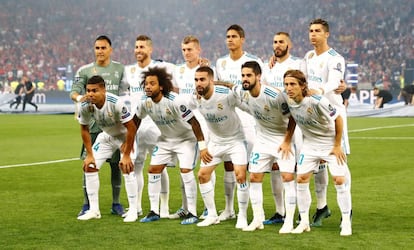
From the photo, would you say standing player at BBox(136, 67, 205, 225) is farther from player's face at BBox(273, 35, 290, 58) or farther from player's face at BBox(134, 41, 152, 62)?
player's face at BBox(273, 35, 290, 58)

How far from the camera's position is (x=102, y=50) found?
33.4ft

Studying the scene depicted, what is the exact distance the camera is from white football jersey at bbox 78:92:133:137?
9.62 metres

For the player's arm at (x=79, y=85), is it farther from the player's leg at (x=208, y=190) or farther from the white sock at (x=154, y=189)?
the player's leg at (x=208, y=190)

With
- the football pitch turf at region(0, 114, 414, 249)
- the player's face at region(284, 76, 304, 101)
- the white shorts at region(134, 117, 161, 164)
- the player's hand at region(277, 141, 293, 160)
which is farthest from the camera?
the white shorts at region(134, 117, 161, 164)

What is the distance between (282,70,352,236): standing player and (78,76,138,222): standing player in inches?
76.1

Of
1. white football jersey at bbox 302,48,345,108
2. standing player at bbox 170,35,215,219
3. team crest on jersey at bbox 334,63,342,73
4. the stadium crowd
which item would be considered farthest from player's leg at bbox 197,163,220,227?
the stadium crowd

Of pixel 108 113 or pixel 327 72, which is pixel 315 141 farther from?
pixel 108 113

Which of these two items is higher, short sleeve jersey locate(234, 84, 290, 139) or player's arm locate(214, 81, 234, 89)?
player's arm locate(214, 81, 234, 89)

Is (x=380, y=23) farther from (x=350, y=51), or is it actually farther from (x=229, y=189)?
(x=229, y=189)

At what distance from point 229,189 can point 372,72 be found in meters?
34.5

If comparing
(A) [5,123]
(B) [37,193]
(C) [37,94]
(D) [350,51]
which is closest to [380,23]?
(D) [350,51]

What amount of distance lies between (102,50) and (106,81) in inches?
15.4

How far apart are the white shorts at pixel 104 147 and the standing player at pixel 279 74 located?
1.90 meters

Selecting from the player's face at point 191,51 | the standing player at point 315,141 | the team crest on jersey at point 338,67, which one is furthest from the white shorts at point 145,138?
the team crest on jersey at point 338,67
